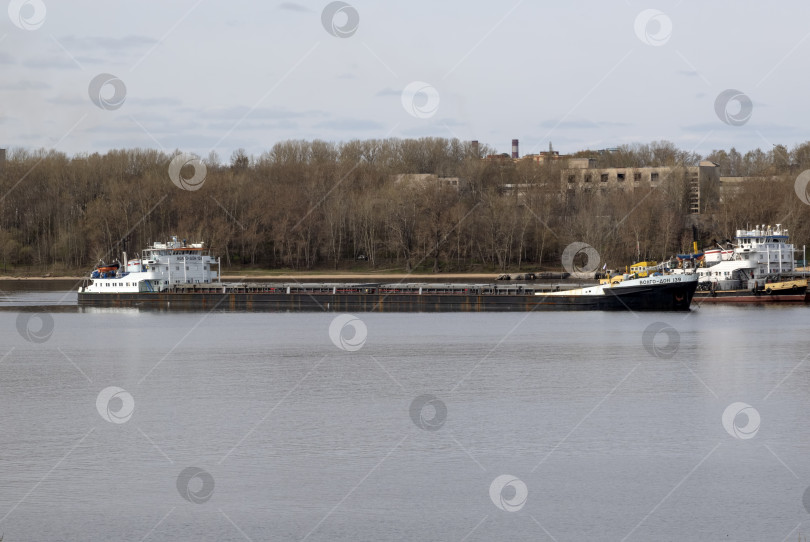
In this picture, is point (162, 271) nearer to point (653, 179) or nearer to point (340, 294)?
point (340, 294)

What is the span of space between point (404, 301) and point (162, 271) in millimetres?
20663

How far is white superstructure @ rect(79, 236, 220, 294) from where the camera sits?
3413 inches

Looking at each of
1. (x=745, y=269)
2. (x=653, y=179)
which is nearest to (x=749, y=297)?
(x=745, y=269)

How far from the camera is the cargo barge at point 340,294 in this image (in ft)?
240

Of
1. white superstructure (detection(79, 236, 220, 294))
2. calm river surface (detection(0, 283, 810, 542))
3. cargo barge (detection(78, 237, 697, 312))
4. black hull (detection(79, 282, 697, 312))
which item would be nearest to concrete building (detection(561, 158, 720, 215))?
cargo barge (detection(78, 237, 697, 312))

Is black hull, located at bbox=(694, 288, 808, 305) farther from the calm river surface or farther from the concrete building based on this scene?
the concrete building

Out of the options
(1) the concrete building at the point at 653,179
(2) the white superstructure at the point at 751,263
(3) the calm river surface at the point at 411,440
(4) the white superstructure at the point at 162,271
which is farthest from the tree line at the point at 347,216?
(3) the calm river surface at the point at 411,440

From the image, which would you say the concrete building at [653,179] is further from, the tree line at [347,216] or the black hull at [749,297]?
the black hull at [749,297]

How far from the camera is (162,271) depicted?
86938mm

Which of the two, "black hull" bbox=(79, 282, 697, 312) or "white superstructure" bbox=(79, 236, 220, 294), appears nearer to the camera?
"black hull" bbox=(79, 282, 697, 312)

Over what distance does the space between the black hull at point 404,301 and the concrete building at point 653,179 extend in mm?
63590

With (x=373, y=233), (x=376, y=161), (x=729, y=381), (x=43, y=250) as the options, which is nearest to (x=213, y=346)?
(x=729, y=381)

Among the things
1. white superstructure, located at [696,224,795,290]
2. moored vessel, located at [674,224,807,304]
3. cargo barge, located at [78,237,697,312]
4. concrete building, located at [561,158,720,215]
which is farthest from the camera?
concrete building, located at [561,158,720,215]

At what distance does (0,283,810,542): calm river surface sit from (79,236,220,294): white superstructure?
32175 mm
